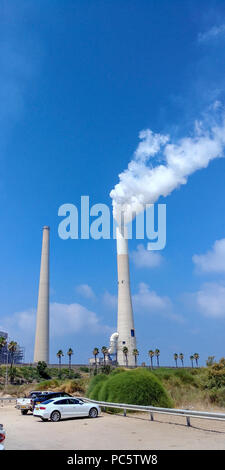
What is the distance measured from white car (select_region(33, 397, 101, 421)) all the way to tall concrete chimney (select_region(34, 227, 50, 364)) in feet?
259

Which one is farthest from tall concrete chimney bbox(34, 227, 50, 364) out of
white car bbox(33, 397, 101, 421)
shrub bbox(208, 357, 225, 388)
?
white car bbox(33, 397, 101, 421)

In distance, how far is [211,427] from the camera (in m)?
15.7

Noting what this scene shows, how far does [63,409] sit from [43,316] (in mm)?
79992

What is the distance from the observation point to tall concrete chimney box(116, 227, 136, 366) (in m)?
87.8

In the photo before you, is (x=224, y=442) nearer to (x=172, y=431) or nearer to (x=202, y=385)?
(x=172, y=431)

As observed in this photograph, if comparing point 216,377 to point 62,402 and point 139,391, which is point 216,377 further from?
point 62,402

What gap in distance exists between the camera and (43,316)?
9650cm

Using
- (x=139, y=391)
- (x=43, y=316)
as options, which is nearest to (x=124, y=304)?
(x=43, y=316)

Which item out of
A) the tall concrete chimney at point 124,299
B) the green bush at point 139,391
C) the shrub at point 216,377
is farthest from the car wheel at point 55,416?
the tall concrete chimney at point 124,299

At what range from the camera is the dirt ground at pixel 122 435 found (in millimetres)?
11289

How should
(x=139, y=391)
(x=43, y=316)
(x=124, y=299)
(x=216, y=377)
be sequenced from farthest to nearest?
(x=43, y=316) < (x=124, y=299) < (x=216, y=377) < (x=139, y=391)

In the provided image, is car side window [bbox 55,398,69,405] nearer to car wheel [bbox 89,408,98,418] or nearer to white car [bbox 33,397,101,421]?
white car [bbox 33,397,101,421]
